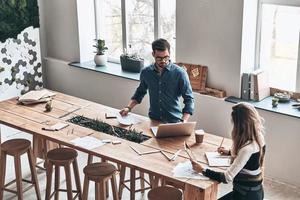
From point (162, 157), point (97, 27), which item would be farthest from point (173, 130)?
point (97, 27)

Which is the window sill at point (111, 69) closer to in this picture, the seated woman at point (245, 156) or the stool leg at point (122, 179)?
the stool leg at point (122, 179)

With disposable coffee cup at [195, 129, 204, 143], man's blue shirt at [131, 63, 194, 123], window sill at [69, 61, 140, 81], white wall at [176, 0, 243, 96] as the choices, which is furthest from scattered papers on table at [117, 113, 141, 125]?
window sill at [69, 61, 140, 81]

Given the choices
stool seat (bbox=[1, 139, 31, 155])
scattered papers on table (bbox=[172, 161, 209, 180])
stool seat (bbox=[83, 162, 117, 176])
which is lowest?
stool seat (bbox=[83, 162, 117, 176])

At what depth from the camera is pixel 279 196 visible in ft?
17.1

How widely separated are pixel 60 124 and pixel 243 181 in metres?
1.78

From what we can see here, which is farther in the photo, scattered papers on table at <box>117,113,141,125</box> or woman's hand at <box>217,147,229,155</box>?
scattered papers on table at <box>117,113,141,125</box>

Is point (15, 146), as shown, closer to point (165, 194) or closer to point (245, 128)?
point (165, 194)

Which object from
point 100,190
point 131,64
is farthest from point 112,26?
point 100,190

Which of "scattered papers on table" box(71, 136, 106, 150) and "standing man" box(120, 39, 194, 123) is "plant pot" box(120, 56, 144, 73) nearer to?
"standing man" box(120, 39, 194, 123)

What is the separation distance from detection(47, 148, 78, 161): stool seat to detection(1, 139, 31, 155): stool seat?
281 mm

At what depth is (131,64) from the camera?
6.53 meters

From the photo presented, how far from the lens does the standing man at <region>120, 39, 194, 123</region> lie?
4.82 metres

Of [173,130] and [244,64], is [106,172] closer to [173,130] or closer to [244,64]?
[173,130]

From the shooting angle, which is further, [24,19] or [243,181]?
[24,19]
